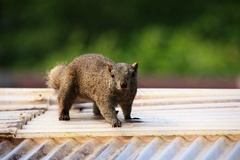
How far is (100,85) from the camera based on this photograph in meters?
4.75

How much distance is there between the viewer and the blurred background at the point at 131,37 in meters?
11.1

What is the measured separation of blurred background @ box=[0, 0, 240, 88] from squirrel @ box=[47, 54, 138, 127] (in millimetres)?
4680

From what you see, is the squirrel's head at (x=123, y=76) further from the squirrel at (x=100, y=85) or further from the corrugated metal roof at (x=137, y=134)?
the corrugated metal roof at (x=137, y=134)

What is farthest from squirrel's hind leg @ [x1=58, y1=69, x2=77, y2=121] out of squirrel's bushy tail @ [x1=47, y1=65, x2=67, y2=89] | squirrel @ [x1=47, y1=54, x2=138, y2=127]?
squirrel's bushy tail @ [x1=47, y1=65, x2=67, y2=89]

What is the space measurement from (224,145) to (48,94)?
7.18 ft

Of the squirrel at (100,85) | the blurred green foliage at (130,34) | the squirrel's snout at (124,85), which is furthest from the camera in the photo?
the blurred green foliage at (130,34)

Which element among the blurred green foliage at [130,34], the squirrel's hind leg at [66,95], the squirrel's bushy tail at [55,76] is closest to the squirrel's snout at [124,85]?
the squirrel's hind leg at [66,95]

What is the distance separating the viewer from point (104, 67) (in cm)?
485

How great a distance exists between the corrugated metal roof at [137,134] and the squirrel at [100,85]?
0.11 meters

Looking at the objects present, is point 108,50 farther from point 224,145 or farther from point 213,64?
point 224,145

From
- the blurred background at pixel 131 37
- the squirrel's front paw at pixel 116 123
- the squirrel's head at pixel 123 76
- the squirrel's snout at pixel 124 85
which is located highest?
the blurred background at pixel 131 37

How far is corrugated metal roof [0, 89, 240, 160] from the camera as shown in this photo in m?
3.99

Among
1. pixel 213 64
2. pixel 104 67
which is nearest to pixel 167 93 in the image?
pixel 104 67

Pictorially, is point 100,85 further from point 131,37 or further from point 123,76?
point 131,37
